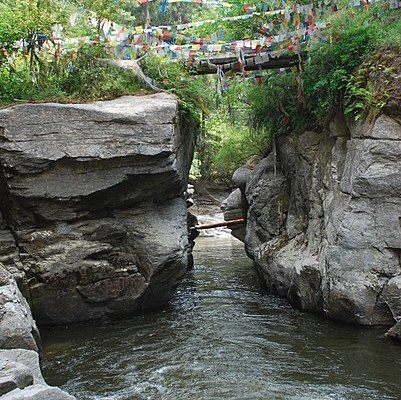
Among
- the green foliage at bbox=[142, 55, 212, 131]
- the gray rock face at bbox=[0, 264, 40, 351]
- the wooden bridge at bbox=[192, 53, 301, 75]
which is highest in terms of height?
the wooden bridge at bbox=[192, 53, 301, 75]

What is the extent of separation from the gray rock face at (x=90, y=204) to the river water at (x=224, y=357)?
860 millimetres

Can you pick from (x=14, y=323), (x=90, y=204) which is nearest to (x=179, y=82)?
(x=90, y=204)

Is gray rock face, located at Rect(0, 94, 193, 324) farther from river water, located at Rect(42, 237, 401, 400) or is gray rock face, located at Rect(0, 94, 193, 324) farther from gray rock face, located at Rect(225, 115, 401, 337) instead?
gray rock face, located at Rect(225, 115, 401, 337)

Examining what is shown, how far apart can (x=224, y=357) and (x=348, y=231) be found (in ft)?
11.8

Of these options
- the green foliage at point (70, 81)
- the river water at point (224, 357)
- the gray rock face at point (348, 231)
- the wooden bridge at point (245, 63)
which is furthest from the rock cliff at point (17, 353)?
the wooden bridge at point (245, 63)

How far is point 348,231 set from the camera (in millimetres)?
11117

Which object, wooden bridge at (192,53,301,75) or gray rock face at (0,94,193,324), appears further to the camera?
wooden bridge at (192,53,301,75)

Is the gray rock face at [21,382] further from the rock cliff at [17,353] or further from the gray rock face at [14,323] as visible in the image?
the gray rock face at [14,323]

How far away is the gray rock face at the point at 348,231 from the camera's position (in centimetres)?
1077

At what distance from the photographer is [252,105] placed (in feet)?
57.2

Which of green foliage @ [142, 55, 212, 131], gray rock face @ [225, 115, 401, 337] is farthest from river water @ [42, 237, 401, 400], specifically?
green foliage @ [142, 55, 212, 131]

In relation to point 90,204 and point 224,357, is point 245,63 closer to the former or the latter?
point 90,204

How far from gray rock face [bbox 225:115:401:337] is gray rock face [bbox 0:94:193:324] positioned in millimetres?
3008

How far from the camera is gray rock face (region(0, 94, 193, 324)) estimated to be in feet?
35.9
